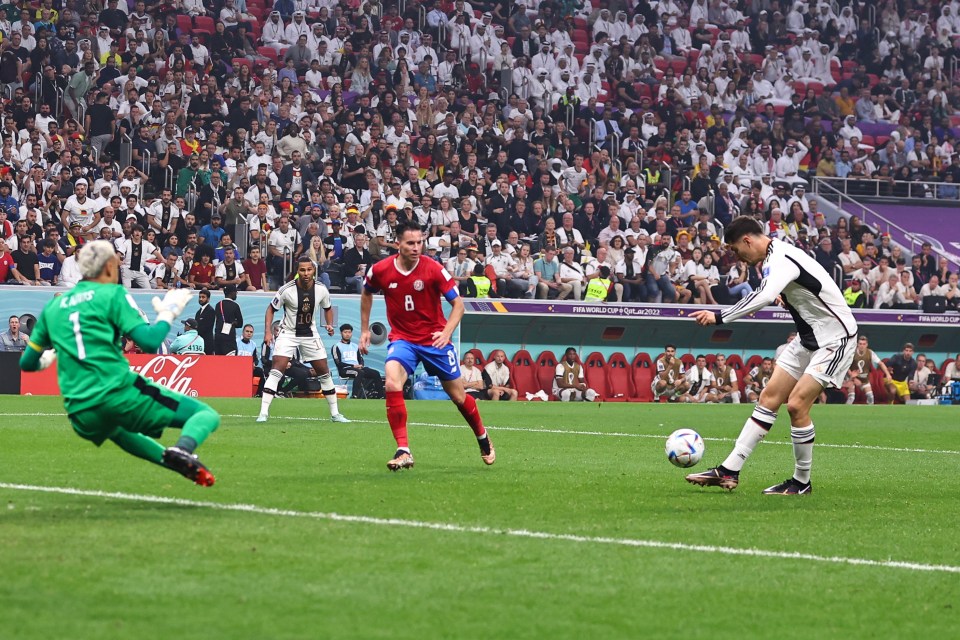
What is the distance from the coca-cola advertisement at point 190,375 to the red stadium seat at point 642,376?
10043mm

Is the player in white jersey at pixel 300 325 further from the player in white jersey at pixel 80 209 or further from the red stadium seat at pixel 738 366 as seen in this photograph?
the red stadium seat at pixel 738 366

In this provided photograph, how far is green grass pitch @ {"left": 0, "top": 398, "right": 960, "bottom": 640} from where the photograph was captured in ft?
17.6

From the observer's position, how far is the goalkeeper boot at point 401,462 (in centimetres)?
1142

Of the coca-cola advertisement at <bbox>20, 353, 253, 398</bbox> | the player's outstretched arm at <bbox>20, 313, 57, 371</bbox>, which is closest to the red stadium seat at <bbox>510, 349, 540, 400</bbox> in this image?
the coca-cola advertisement at <bbox>20, 353, 253, 398</bbox>

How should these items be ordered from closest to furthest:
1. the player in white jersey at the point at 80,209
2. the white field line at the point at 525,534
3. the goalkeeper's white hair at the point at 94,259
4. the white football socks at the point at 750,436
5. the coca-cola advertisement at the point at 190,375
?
the white field line at the point at 525,534 → the goalkeeper's white hair at the point at 94,259 → the white football socks at the point at 750,436 → the coca-cola advertisement at the point at 190,375 → the player in white jersey at the point at 80,209

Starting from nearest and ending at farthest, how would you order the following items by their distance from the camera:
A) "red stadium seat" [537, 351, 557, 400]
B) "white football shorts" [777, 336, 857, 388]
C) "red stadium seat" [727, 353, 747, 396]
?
"white football shorts" [777, 336, 857, 388]
"red stadium seat" [537, 351, 557, 400]
"red stadium seat" [727, 353, 747, 396]

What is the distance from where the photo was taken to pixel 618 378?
32.2 meters

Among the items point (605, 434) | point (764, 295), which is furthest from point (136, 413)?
point (605, 434)

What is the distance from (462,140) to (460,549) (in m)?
27.1

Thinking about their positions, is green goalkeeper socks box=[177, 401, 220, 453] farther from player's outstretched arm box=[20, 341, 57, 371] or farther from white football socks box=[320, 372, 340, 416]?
white football socks box=[320, 372, 340, 416]

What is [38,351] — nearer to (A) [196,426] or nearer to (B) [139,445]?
(B) [139,445]

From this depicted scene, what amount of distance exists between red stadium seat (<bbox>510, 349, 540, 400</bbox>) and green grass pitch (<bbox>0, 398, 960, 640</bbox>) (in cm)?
1733

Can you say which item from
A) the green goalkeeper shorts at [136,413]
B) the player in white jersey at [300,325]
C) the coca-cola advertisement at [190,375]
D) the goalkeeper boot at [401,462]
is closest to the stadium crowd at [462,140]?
the coca-cola advertisement at [190,375]

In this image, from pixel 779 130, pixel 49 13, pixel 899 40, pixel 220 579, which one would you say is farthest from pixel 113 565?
pixel 899 40
